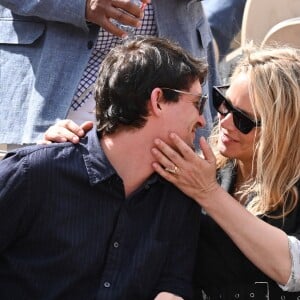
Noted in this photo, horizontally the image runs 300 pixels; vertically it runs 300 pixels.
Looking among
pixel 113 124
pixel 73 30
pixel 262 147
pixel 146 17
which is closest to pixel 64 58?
pixel 73 30

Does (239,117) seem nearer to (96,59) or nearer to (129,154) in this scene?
(129,154)

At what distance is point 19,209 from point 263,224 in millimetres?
731

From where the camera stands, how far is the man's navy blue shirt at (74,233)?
2.40 meters

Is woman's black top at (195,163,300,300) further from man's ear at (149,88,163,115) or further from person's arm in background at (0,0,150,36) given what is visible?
person's arm in background at (0,0,150,36)

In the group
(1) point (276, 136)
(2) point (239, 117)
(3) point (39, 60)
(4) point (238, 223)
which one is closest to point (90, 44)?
(3) point (39, 60)

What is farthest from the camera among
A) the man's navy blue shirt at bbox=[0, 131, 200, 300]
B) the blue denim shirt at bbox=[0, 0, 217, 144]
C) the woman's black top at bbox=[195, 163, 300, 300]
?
the blue denim shirt at bbox=[0, 0, 217, 144]

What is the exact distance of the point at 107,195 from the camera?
97.3 inches

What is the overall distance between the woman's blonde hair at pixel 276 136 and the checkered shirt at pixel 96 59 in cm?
45

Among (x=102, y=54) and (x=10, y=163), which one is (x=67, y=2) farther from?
(x=10, y=163)

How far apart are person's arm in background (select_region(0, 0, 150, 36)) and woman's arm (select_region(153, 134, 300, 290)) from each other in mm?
514

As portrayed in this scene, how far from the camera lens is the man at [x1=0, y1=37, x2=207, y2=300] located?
242 centimetres

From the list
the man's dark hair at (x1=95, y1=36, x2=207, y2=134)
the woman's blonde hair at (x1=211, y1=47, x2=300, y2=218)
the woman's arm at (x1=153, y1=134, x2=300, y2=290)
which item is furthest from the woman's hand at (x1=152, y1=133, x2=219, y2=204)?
the woman's blonde hair at (x1=211, y1=47, x2=300, y2=218)

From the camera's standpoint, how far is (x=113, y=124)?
8.04 feet

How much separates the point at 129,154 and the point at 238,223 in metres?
0.39
